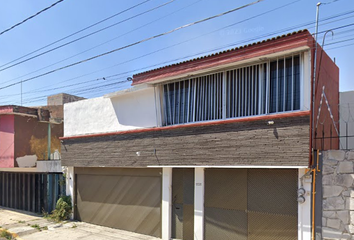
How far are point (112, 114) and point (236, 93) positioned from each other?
5.08 m

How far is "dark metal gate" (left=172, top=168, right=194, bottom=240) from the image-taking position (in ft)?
30.2

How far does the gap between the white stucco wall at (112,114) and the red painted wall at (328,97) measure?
5050mm

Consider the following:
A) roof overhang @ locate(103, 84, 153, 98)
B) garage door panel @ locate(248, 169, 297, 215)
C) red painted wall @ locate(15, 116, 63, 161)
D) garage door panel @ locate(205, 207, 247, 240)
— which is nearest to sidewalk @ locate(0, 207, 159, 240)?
garage door panel @ locate(205, 207, 247, 240)

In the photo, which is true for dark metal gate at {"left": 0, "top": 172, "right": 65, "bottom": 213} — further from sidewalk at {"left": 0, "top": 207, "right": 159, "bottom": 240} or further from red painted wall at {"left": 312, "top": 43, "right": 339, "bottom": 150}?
red painted wall at {"left": 312, "top": 43, "right": 339, "bottom": 150}

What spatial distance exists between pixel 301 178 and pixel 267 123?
4.96 ft

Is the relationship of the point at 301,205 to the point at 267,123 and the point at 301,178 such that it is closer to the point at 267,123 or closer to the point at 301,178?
the point at 301,178

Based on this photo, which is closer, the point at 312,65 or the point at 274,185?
the point at 312,65

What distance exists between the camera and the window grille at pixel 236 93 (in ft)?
24.3

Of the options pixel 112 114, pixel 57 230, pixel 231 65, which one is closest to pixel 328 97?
pixel 231 65

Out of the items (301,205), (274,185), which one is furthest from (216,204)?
(301,205)

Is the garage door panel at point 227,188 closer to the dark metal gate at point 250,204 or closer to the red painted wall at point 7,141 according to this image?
the dark metal gate at point 250,204

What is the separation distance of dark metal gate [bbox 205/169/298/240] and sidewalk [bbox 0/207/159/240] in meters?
2.70

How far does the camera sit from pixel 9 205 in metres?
16.5

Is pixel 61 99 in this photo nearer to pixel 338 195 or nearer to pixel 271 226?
pixel 271 226
